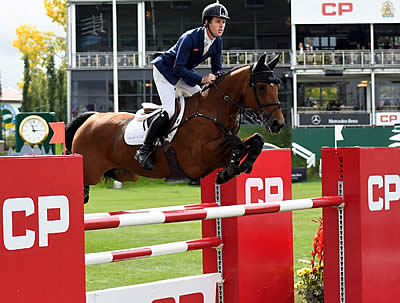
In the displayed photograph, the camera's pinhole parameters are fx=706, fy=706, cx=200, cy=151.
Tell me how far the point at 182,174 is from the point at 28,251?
2.41m

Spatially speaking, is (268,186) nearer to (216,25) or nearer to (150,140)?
(150,140)

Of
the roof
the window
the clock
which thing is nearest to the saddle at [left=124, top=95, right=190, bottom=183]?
the clock

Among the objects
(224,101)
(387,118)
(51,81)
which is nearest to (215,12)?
(224,101)

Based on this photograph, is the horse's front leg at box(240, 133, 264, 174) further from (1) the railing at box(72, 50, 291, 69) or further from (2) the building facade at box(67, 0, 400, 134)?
(1) the railing at box(72, 50, 291, 69)

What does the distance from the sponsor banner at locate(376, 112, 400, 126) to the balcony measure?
83.0 inches

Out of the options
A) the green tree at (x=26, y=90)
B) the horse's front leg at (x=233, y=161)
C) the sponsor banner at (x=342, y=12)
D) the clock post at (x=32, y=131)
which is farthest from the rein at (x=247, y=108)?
the green tree at (x=26, y=90)

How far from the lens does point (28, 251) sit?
7.93 feet

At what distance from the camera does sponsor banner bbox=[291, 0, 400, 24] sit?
27953 mm

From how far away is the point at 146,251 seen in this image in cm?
361

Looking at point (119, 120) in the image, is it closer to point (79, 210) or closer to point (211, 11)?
point (211, 11)

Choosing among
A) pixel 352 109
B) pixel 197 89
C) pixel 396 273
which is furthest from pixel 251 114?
pixel 352 109

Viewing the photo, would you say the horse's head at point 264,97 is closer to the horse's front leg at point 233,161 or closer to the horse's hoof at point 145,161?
the horse's front leg at point 233,161

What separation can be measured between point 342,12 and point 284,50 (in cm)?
339

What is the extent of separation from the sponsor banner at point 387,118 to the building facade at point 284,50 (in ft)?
0.12
